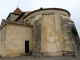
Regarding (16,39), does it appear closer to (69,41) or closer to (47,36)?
(47,36)

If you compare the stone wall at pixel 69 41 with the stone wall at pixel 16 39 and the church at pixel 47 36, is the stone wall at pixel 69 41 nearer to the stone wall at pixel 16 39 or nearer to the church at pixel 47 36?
the church at pixel 47 36

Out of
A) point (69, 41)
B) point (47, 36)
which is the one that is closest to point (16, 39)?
point (47, 36)

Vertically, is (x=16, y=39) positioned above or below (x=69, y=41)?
above

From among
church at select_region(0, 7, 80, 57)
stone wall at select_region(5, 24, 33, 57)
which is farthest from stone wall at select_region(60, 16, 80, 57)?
stone wall at select_region(5, 24, 33, 57)

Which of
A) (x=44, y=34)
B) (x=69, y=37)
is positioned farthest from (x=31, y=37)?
(x=69, y=37)

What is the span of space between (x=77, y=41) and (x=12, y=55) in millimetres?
7571

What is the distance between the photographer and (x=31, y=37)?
13766 millimetres

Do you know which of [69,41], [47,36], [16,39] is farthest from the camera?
[16,39]

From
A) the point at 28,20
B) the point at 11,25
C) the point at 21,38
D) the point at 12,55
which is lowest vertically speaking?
the point at 12,55

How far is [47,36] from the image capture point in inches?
469

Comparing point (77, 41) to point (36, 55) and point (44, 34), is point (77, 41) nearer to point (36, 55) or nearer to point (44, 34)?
point (44, 34)

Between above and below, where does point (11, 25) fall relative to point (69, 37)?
above

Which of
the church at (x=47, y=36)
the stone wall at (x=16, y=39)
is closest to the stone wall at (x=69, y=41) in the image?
the church at (x=47, y=36)

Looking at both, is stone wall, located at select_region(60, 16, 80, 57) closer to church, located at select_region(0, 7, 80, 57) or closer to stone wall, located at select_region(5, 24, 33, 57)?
church, located at select_region(0, 7, 80, 57)
